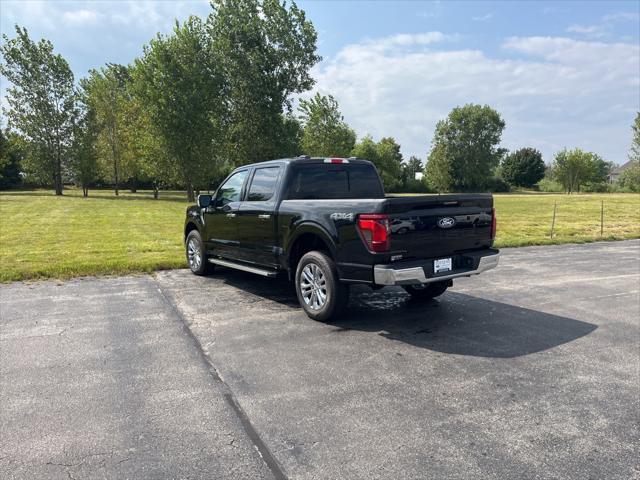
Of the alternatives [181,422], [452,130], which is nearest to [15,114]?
[181,422]

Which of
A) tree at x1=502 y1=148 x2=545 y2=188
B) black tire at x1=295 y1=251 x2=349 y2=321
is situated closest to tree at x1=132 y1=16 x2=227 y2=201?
black tire at x1=295 y1=251 x2=349 y2=321

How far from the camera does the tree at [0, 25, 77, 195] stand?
3862 centimetres

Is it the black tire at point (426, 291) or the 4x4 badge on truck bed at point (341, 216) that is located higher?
the 4x4 badge on truck bed at point (341, 216)

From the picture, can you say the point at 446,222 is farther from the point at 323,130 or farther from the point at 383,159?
the point at 383,159

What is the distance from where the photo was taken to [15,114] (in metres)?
38.9

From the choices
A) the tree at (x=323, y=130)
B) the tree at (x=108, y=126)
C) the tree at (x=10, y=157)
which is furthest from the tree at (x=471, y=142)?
the tree at (x=10, y=157)

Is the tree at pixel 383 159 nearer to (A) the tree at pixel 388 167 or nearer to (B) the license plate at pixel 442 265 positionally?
(A) the tree at pixel 388 167

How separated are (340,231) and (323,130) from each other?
3483 cm

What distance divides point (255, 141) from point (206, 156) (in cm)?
414

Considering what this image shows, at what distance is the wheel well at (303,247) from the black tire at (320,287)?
0.25m

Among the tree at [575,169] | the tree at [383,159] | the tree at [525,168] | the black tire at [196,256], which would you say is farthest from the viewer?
the tree at [525,168]

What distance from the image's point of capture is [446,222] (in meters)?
5.28

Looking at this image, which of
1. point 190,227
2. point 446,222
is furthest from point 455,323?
point 190,227

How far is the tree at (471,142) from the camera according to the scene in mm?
80562
